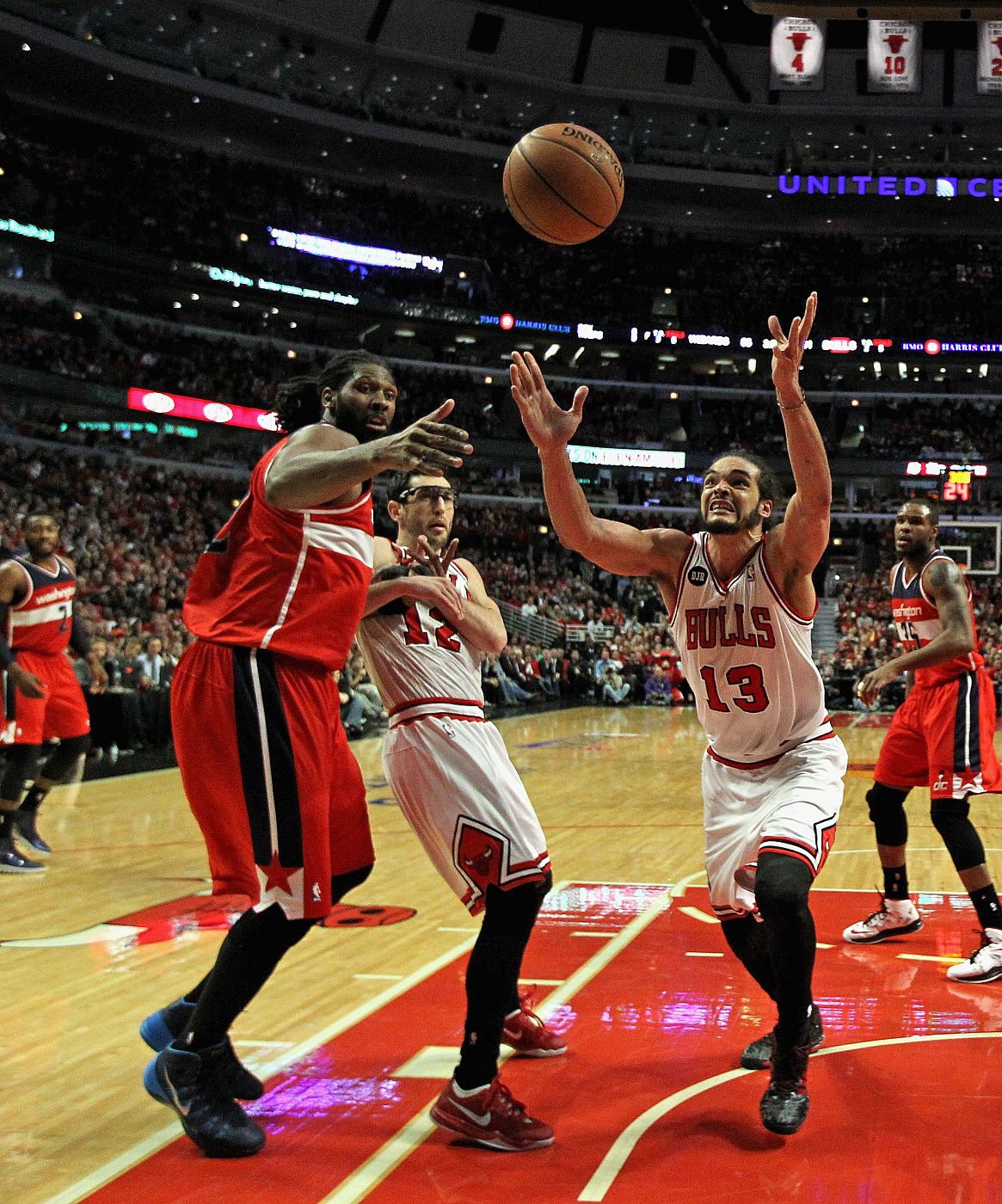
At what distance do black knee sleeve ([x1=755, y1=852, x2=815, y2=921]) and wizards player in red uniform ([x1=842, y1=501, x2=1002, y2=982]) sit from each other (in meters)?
1.89

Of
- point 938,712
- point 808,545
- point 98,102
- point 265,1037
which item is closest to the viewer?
point 808,545

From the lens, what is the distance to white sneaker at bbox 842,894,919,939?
5.78 metres

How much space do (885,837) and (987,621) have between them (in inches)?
1142

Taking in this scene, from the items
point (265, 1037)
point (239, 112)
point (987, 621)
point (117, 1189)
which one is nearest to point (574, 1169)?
point (117, 1189)

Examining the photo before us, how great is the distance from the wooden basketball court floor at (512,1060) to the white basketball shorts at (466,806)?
0.70 metres

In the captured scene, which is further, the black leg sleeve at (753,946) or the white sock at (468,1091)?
the black leg sleeve at (753,946)

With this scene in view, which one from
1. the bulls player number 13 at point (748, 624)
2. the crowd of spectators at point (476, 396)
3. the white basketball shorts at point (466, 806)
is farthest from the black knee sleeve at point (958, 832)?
the crowd of spectators at point (476, 396)

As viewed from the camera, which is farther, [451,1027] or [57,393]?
[57,393]

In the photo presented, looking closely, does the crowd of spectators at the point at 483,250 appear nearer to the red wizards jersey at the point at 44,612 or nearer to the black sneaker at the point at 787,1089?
the red wizards jersey at the point at 44,612

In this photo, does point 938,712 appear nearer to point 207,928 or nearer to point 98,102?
point 207,928

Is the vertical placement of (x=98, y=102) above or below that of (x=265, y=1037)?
above

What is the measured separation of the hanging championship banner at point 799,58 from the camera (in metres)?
31.7

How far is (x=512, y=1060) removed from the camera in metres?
4.10

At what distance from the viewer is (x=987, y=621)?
32.5m
